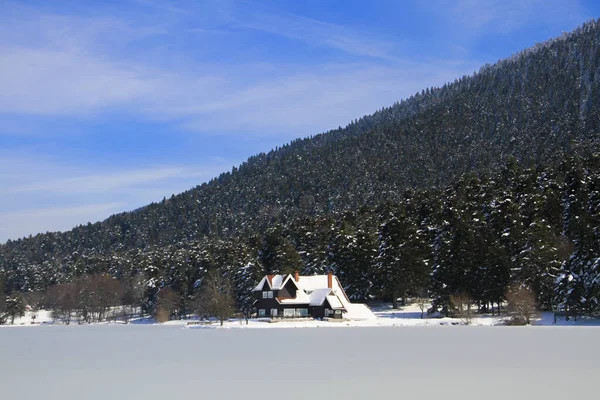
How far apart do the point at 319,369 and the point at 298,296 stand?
52.9 meters

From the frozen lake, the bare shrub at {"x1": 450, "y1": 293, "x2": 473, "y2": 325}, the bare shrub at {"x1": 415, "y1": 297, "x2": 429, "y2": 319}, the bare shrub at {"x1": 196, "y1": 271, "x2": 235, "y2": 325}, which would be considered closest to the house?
the bare shrub at {"x1": 196, "y1": 271, "x2": 235, "y2": 325}

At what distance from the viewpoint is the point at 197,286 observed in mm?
99562

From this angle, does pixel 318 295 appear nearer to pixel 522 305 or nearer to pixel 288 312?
pixel 288 312

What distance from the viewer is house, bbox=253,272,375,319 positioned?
7800 cm

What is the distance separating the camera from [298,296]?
Result: 81062mm

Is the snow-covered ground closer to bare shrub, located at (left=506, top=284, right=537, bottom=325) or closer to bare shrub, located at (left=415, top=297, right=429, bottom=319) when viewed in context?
bare shrub, located at (left=415, top=297, right=429, bottom=319)

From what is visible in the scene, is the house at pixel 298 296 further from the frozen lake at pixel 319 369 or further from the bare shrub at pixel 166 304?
the frozen lake at pixel 319 369

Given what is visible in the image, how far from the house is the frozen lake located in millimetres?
33690

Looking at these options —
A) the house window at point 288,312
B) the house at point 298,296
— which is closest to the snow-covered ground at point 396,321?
the house at point 298,296

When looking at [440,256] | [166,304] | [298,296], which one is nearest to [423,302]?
[440,256]

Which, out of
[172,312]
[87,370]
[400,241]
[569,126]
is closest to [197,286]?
[172,312]

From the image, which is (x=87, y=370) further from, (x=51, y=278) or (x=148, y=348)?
(x=51, y=278)

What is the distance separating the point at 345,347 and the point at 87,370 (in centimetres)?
1624

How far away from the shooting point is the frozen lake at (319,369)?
22094 mm
